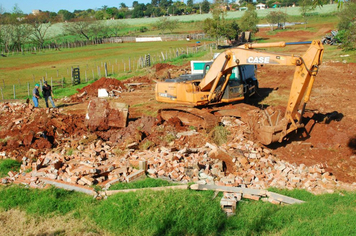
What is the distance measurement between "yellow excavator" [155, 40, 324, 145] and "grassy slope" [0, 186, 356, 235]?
351cm

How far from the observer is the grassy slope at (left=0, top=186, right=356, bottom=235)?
7.88 meters

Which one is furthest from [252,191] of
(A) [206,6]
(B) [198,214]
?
(A) [206,6]

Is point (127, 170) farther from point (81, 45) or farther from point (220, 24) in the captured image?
point (81, 45)

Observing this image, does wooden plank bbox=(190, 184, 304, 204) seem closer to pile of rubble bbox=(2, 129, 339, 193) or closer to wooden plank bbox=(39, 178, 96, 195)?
pile of rubble bbox=(2, 129, 339, 193)

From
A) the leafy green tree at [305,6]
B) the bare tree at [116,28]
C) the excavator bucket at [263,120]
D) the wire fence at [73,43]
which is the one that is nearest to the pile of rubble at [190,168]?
the excavator bucket at [263,120]

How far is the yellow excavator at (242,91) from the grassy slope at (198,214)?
138 inches

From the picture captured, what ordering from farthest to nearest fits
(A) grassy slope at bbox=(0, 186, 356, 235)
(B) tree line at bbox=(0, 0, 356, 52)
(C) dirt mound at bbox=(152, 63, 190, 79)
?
(B) tree line at bbox=(0, 0, 356, 52), (C) dirt mound at bbox=(152, 63, 190, 79), (A) grassy slope at bbox=(0, 186, 356, 235)

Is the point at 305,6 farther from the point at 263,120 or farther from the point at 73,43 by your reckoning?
the point at 73,43

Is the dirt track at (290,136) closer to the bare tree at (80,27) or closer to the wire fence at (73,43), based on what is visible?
the wire fence at (73,43)

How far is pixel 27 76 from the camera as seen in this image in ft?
127

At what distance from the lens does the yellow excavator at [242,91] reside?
11391 millimetres

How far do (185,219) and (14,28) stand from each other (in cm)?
→ 7509

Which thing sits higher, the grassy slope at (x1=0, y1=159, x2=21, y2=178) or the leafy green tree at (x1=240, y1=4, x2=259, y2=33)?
the leafy green tree at (x1=240, y1=4, x2=259, y2=33)

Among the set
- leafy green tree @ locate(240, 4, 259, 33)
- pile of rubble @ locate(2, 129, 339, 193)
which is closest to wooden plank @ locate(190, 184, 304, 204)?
pile of rubble @ locate(2, 129, 339, 193)
